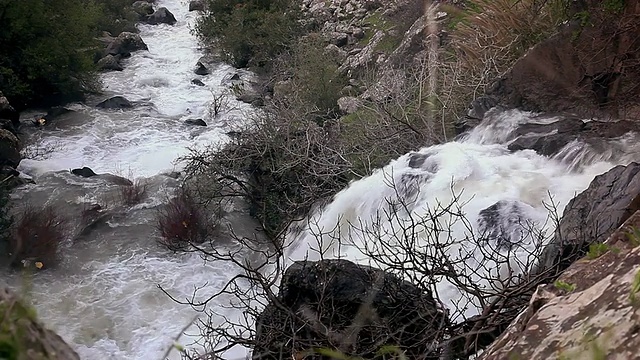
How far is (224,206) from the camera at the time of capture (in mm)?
9797

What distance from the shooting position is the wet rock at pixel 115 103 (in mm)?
14125

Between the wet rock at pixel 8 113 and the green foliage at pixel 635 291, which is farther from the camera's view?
the wet rock at pixel 8 113

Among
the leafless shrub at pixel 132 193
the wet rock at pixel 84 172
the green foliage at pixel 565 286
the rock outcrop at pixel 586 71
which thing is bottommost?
the green foliage at pixel 565 286

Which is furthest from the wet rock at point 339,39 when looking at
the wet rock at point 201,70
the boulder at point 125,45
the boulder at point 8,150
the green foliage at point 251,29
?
the boulder at point 8,150

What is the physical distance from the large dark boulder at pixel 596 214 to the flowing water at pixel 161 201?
0.52m

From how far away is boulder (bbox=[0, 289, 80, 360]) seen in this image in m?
0.99

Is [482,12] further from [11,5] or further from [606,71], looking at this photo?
[11,5]

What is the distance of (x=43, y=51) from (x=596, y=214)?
41.4 feet

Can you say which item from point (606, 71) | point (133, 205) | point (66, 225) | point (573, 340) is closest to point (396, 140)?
point (606, 71)

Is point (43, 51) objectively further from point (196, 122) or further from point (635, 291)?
point (635, 291)

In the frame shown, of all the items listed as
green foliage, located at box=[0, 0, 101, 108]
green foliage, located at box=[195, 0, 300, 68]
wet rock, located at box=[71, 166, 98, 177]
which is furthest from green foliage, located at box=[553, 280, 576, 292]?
green foliage, located at box=[195, 0, 300, 68]

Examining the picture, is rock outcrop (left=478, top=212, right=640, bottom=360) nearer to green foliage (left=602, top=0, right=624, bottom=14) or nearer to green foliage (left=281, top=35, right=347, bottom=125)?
green foliage (left=602, top=0, right=624, bottom=14)

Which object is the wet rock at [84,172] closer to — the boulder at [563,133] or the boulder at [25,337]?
the boulder at [563,133]

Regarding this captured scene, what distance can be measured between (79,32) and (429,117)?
961 centimetres
